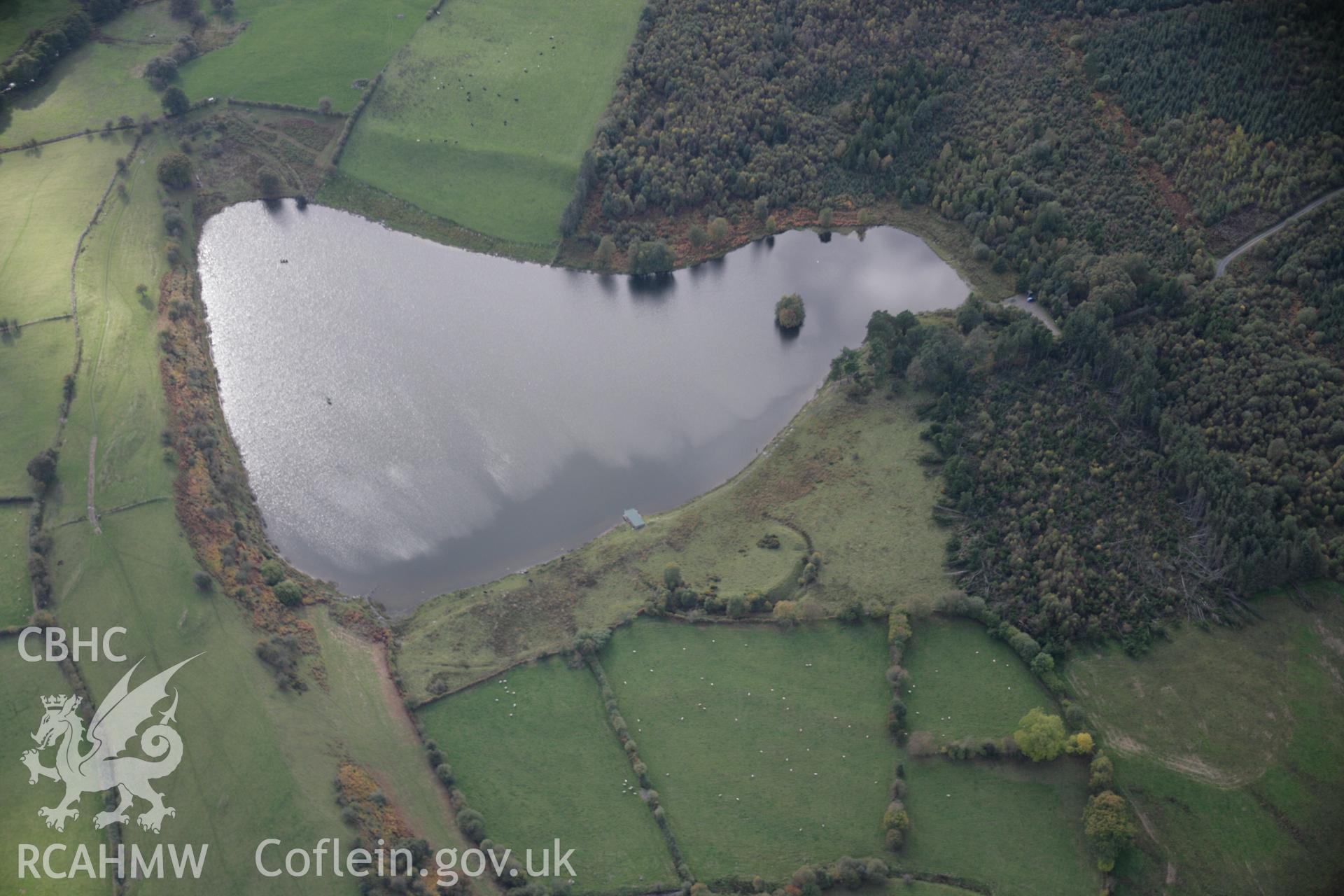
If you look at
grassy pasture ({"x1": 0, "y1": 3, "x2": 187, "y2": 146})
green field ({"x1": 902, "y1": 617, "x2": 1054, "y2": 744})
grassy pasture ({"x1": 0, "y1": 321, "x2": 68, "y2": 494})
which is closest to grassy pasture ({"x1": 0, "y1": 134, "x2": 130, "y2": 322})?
grassy pasture ({"x1": 0, "y1": 321, "x2": 68, "y2": 494})

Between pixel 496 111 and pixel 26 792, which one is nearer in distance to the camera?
pixel 26 792

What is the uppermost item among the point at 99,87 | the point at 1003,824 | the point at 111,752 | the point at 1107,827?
the point at 99,87

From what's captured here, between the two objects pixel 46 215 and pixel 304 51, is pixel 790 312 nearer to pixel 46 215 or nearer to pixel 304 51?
pixel 304 51

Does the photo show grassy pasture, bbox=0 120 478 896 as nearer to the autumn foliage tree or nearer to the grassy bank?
the grassy bank

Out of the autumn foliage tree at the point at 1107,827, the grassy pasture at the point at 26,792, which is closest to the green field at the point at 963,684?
the autumn foliage tree at the point at 1107,827

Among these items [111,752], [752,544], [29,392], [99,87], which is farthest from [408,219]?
[111,752]

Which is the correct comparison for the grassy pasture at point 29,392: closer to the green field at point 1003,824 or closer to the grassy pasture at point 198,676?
the grassy pasture at point 198,676

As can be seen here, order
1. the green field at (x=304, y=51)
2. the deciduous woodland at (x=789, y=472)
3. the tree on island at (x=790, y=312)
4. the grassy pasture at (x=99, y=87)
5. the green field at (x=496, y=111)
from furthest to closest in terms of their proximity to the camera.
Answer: the green field at (x=304, y=51) → the grassy pasture at (x=99, y=87) → the green field at (x=496, y=111) → the tree on island at (x=790, y=312) → the deciduous woodland at (x=789, y=472)
